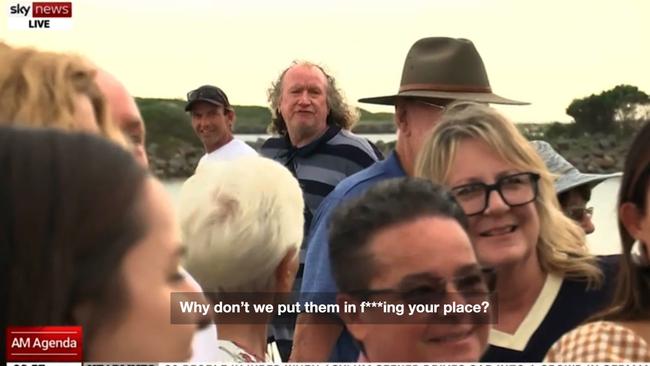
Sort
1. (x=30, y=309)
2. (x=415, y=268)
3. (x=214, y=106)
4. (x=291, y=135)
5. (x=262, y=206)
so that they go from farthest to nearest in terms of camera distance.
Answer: (x=291, y=135) < (x=214, y=106) < (x=262, y=206) < (x=415, y=268) < (x=30, y=309)

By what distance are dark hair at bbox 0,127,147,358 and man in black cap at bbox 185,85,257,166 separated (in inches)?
20.6

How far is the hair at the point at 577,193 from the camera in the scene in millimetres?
1217

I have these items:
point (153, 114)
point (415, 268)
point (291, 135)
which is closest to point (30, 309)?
point (415, 268)

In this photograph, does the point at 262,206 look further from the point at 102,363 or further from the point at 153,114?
the point at 102,363

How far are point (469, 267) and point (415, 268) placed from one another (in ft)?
0.15

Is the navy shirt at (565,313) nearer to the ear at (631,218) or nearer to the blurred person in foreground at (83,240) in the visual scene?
the ear at (631,218)

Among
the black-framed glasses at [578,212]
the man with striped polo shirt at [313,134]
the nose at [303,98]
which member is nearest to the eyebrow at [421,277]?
the black-framed glasses at [578,212]

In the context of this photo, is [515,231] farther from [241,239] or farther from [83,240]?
[83,240]

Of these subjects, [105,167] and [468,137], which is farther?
[468,137]

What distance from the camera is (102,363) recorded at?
0.45 metres

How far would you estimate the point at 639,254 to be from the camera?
771 millimetres

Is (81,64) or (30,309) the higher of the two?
(81,64)

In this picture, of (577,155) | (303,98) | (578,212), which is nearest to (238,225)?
(577,155)

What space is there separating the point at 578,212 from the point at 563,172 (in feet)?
0.41
